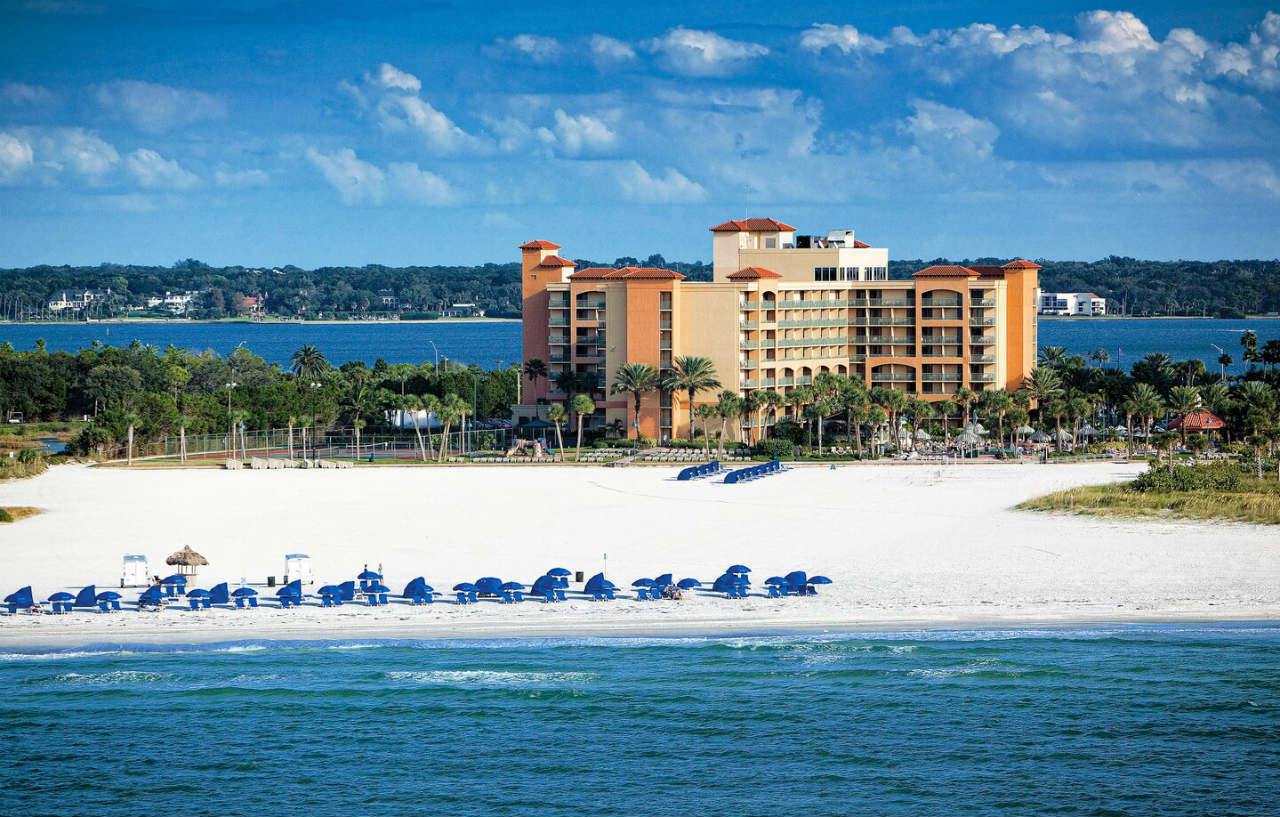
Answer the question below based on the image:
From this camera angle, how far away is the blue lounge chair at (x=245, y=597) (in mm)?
50250

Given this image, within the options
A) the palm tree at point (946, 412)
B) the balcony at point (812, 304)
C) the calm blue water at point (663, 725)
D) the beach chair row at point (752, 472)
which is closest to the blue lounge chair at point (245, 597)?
the calm blue water at point (663, 725)

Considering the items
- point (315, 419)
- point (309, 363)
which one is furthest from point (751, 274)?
point (309, 363)

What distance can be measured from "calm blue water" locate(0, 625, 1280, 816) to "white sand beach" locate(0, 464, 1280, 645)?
1.60 metres

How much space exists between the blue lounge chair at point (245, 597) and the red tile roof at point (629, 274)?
6378 centimetres

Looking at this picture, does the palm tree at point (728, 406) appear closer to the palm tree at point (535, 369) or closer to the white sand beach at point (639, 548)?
the white sand beach at point (639, 548)

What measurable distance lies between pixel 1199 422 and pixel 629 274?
4413 cm

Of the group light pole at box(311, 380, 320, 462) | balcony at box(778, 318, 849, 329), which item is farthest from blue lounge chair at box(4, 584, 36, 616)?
balcony at box(778, 318, 849, 329)

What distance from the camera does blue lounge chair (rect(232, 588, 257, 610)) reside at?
50250 millimetres

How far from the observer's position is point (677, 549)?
61031 millimetres

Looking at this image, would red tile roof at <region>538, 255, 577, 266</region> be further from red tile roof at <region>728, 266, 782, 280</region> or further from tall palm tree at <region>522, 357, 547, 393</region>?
red tile roof at <region>728, 266, 782, 280</region>

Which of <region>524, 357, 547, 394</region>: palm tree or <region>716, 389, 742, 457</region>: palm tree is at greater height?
<region>524, 357, 547, 394</region>: palm tree

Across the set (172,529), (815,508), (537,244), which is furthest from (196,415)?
(815,508)

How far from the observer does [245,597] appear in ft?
166

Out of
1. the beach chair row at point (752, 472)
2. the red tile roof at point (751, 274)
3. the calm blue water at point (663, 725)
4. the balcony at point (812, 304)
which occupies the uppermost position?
the red tile roof at point (751, 274)
